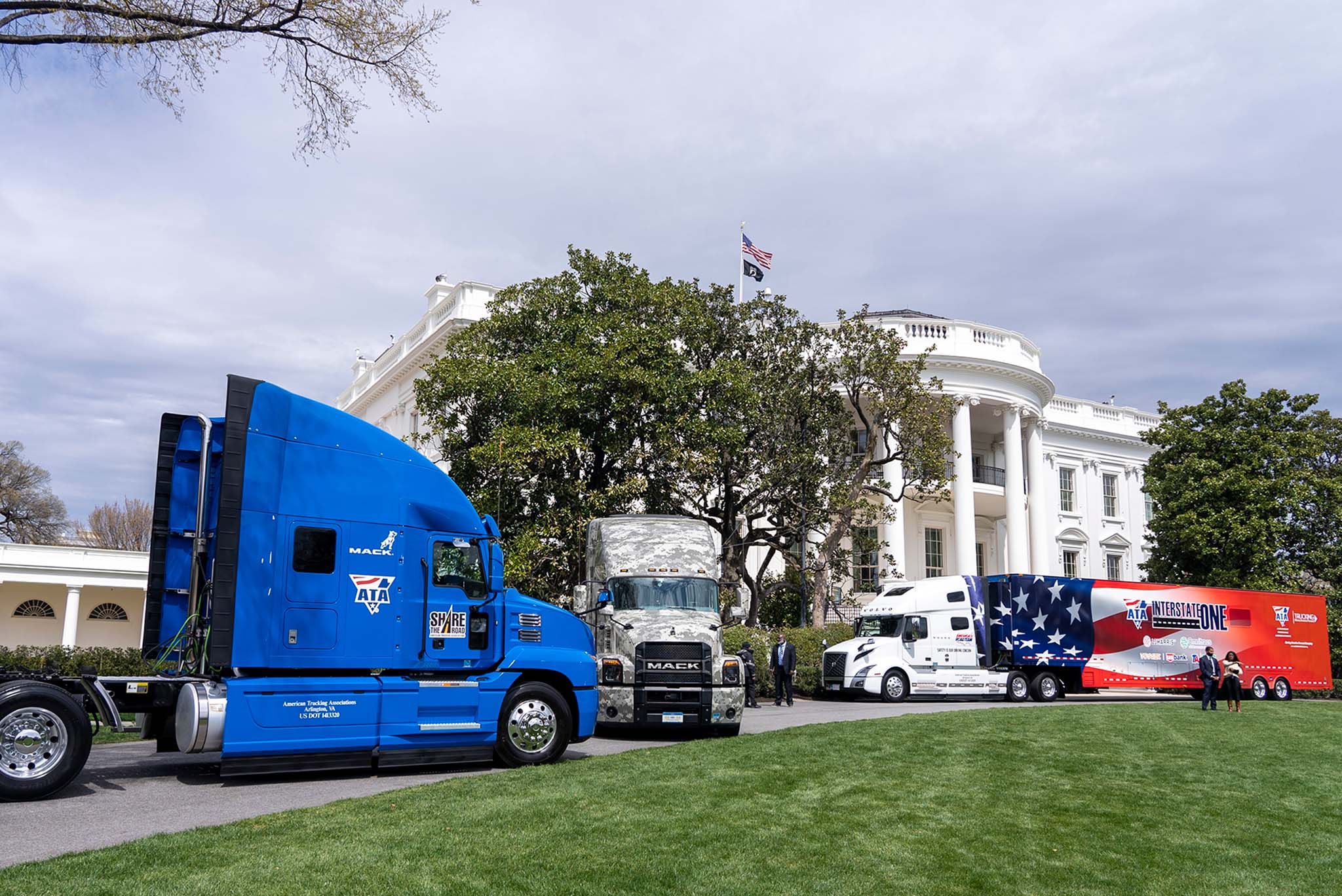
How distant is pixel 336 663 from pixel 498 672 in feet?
6.61

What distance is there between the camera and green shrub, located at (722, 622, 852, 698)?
26.8 metres

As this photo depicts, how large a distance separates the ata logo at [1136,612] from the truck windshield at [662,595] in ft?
54.3

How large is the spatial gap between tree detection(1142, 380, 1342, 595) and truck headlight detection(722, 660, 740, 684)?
86.7ft

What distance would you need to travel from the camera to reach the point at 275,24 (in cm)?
1310

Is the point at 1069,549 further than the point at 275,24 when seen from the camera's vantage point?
Yes

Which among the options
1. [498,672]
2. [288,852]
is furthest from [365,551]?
[288,852]

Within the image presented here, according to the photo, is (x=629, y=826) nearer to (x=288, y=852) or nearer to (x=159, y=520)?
(x=288, y=852)

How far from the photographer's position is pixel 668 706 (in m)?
15.9

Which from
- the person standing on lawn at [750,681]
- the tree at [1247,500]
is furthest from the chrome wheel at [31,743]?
the tree at [1247,500]

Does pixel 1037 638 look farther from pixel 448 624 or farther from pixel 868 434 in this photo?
pixel 448 624

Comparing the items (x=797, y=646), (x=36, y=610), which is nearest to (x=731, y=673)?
(x=797, y=646)

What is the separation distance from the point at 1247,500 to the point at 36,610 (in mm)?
51462

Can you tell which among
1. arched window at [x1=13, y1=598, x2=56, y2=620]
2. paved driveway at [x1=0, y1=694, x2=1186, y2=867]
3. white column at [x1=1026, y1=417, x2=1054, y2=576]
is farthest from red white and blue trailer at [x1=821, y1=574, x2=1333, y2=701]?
arched window at [x1=13, y1=598, x2=56, y2=620]

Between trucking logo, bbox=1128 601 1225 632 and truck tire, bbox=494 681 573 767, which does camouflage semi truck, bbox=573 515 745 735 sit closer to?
truck tire, bbox=494 681 573 767
